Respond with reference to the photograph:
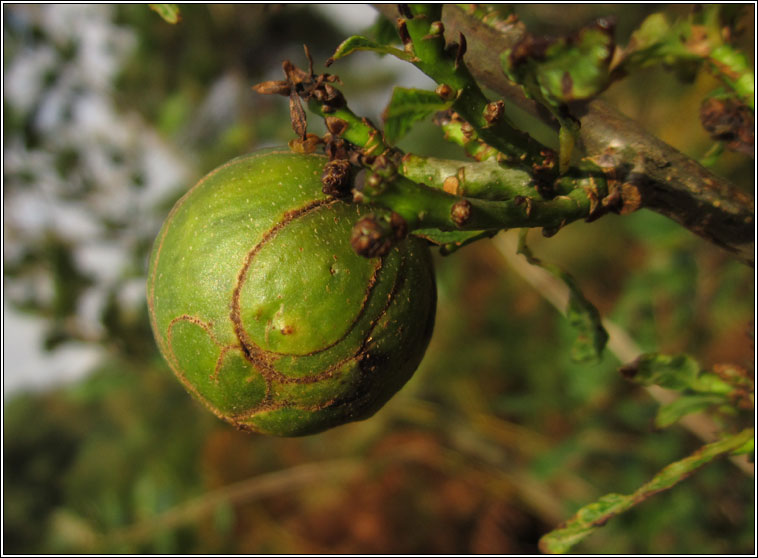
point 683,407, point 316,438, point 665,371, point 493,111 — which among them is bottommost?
point 316,438

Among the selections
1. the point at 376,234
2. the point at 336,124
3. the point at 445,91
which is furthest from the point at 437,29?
the point at 376,234

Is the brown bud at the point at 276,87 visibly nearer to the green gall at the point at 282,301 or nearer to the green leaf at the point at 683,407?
the green gall at the point at 282,301

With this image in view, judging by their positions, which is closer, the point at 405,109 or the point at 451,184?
the point at 405,109

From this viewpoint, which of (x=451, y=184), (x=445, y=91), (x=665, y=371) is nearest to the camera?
(x=445, y=91)

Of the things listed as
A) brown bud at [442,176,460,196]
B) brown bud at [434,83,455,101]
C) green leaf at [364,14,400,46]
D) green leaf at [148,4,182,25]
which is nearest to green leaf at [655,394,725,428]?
brown bud at [442,176,460,196]

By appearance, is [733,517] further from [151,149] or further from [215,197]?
[151,149]

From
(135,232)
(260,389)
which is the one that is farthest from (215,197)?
(135,232)

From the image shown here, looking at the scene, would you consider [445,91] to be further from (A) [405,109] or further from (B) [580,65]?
(B) [580,65]
